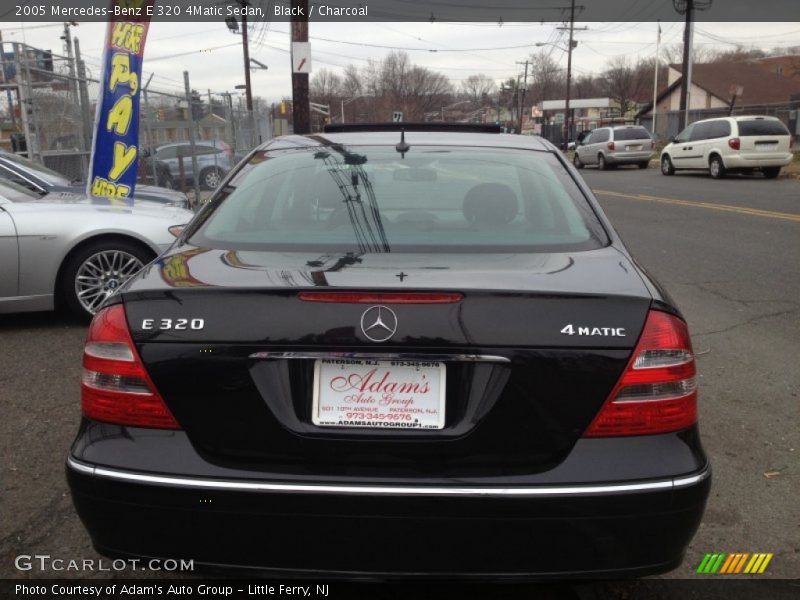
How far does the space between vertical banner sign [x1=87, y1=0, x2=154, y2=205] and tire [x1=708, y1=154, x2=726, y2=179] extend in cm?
1728

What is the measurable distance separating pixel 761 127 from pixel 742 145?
642 mm

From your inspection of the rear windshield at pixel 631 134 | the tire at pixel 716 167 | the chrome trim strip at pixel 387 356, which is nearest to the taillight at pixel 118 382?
the chrome trim strip at pixel 387 356

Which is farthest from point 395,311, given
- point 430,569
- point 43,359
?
point 43,359

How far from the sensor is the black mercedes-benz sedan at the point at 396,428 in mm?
2109

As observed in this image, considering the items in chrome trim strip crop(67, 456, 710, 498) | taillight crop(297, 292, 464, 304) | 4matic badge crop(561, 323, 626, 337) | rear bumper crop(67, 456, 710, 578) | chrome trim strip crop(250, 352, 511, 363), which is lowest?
rear bumper crop(67, 456, 710, 578)

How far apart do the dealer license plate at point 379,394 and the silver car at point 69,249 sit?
4.20 metres

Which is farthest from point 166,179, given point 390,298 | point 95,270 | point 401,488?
point 401,488

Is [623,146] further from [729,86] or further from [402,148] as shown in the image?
[729,86]

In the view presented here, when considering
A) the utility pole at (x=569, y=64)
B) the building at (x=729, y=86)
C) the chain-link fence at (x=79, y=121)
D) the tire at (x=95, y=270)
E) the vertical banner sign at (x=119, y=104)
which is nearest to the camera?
the tire at (x=95, y=270)

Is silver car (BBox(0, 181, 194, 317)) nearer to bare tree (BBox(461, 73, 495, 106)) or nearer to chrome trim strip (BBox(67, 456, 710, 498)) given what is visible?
chrome trim strip (BBox(67, 456, 710, 498))

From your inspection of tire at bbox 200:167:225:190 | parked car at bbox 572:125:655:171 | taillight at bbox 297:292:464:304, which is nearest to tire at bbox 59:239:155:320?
taillight at bbox 297:292:464:304

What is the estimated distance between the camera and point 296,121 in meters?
15.8

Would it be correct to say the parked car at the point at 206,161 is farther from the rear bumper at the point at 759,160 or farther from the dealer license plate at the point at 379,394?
the dealer license plate at the point at 379,394

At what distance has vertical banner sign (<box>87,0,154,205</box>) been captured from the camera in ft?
29.3
